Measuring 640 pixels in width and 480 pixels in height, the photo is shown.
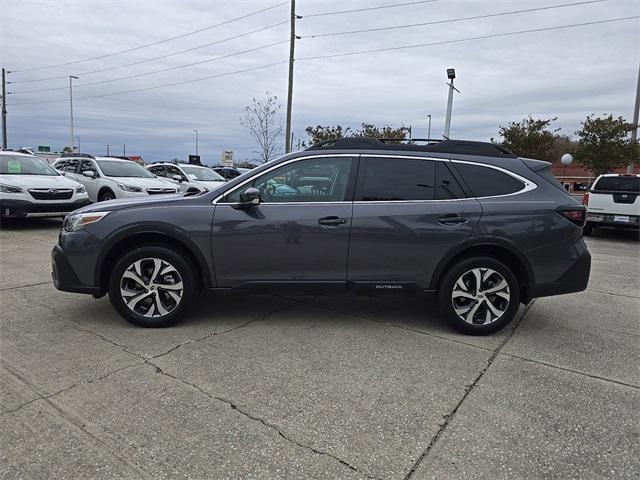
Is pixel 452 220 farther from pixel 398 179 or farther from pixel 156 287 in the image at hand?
pixel 156 287

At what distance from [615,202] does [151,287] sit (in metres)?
11.3

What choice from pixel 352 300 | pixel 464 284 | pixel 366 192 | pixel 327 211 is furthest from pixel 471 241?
pixel 352 300

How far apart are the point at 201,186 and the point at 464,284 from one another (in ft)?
37.1

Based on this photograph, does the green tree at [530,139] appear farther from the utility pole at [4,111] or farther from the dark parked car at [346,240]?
the utility pole at [4,111]

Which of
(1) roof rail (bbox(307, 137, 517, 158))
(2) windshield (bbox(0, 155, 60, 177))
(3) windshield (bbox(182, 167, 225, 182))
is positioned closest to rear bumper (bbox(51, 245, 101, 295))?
(1) roof rail (bbox(307, 137, 517, 158))

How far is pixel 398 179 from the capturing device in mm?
4238

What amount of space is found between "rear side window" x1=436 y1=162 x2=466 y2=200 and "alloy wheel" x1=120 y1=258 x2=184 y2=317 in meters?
2.49

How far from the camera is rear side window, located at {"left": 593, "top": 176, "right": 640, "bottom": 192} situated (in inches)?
444

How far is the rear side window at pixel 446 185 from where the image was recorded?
420 centimetres

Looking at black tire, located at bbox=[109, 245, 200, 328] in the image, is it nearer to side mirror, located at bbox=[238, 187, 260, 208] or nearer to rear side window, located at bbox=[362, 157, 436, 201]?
side mirror, located at bbox=[238, 187, 260, 208]

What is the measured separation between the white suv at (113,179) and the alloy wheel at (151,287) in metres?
7.97

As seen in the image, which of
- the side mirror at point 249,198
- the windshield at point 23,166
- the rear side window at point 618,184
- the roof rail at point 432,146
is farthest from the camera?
the rear side window at point 618,184

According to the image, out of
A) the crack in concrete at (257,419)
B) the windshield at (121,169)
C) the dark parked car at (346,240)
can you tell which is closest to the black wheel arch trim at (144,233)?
the dark parked car at (346,240)

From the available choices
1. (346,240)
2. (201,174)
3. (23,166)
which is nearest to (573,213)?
(346,240)
